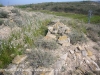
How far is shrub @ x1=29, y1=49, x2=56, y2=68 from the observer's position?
5.12 m

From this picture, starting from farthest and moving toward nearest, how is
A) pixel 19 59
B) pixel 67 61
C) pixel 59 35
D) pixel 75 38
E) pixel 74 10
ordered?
pixel 74 10
pixel 59 35
pixel 75 38
pixel 67 61
pixel 19 59

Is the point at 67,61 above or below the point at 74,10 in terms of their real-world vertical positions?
above

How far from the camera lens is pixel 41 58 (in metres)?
5.25

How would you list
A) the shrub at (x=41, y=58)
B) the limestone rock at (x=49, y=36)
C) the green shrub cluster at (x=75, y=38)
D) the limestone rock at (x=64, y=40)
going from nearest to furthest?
1. the shrub at (x=41, y=58)
2. the limestone rock at (x=64, y=40)
3. the limestone rock at (x=49, y=36)
4. the green shrub cluster at (x=75, y=38)

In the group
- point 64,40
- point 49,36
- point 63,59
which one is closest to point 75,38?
point 64,40

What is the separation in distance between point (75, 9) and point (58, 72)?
43.8 meters

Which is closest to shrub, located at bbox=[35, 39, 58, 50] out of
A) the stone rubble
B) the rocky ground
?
the rocky ground

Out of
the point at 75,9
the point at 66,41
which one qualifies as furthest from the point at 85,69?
the point at 75,9

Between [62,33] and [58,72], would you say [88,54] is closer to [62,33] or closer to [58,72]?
[62,33]

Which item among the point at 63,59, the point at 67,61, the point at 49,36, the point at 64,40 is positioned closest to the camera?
the point at 63,59

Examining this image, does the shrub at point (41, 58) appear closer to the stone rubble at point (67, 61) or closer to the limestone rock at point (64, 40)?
the stone rubble at point (67, 61)

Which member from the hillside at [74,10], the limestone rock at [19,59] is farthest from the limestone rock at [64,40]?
the hillside at [74,10]

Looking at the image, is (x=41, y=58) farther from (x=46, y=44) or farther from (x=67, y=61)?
(x=67, y=61)

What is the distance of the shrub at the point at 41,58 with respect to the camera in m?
5.12
